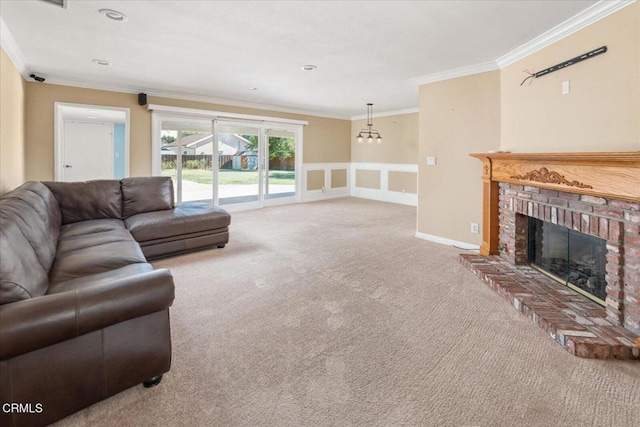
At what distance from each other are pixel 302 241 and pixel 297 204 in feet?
12.1

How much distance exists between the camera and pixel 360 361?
2.05m

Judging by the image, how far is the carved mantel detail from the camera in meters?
2.66

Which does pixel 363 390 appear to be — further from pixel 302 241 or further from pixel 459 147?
pixel 459 147

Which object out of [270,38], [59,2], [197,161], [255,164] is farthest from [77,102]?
[270,38]

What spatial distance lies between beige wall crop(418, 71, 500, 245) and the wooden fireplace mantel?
46cm

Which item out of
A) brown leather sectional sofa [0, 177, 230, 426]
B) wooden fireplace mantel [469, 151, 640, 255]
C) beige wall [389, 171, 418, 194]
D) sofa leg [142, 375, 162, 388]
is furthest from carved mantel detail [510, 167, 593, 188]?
beige wall [389, 171, 418, 194]

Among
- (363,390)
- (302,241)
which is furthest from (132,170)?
(363,390)

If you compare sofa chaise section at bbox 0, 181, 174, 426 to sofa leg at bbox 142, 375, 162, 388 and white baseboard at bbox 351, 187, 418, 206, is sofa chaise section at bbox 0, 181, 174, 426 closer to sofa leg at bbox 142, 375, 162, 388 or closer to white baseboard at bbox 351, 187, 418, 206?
sofa leg at bbox 142, 375, 162, 388

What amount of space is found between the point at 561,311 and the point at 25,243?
11.9 ft

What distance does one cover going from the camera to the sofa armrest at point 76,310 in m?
1.38

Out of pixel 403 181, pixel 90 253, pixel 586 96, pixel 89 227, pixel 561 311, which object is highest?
pixel 586 96

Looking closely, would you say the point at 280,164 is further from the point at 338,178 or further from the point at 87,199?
the point at 87,199

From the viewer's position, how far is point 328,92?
6.21 metres

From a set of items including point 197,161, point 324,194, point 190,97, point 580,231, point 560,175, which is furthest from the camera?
point 324,194
